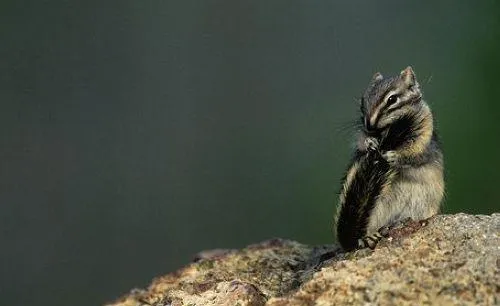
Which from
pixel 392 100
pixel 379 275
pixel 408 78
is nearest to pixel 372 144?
pixel 392 100

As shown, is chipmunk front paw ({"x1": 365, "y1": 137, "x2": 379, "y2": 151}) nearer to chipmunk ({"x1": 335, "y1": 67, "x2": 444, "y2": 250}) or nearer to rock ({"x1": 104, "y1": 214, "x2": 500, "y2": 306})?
chipmunk ({"x1": 335, "y1": 67, "x2": 444, "y2": 250})

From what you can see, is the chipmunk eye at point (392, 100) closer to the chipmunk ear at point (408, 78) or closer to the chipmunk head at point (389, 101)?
the chipmunk head at point (389, 101)

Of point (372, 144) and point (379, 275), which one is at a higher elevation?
point (372, 144)

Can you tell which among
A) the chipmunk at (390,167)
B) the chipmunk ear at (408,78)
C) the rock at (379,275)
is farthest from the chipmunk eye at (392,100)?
the rock at (379,275)

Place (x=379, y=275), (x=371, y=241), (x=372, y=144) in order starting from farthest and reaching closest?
(x=372, y=144) → (x=371, y=241) → (x=379, y=275)

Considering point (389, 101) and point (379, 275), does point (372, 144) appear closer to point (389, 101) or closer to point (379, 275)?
point (389, 101)

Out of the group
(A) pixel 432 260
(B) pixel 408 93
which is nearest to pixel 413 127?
(B) pixel 408 93

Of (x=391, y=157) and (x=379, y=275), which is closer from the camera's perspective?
(x=379, y=275)

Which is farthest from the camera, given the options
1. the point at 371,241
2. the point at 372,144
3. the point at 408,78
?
the point at 408,78
